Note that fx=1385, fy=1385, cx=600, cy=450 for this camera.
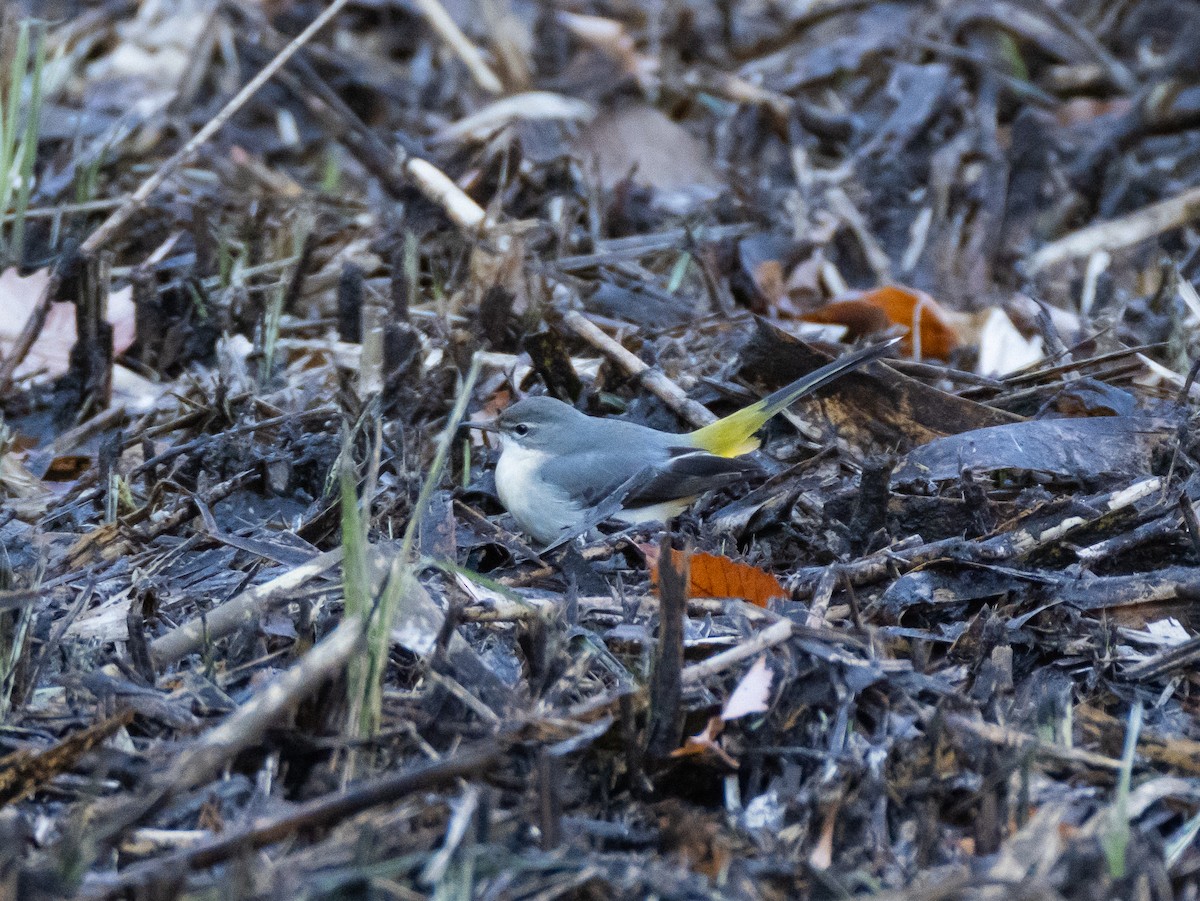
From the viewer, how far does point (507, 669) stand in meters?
3.09

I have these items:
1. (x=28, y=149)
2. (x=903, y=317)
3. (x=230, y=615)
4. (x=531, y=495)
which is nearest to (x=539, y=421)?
(x=531, y=495)

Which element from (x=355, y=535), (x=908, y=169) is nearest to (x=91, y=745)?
(x=355, y=535)

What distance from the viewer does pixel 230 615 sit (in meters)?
→ 3.08

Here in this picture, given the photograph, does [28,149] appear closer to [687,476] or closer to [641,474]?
[641,474]

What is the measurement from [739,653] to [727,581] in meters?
0.50

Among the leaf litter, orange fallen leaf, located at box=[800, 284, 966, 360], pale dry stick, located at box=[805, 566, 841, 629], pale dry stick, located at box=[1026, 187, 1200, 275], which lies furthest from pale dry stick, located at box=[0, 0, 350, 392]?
pale dry stick, located at box=[1026, 187, 1200, 275]

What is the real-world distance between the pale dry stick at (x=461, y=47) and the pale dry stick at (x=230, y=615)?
189 inches

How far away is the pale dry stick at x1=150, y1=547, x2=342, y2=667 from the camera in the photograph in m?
3.03

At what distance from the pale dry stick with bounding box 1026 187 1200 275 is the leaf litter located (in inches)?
0.9

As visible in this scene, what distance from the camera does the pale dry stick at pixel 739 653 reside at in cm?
282

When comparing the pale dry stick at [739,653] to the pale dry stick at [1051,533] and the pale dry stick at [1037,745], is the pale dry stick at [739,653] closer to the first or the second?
the pale dry stick at [1037,745]

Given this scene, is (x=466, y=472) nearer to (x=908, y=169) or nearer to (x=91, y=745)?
(x=91, y=745)

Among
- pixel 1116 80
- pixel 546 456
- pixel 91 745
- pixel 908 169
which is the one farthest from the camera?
pixel 1116 80

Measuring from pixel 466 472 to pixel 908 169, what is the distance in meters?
3.35
